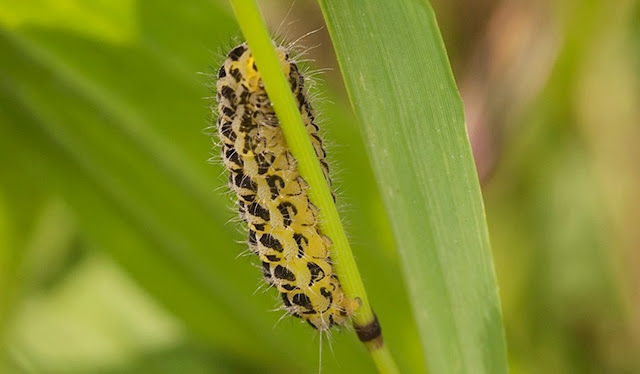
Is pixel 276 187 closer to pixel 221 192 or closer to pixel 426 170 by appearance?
pixel 426 170

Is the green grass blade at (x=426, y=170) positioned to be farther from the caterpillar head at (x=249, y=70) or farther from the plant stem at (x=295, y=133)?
the caterpillar head at (x=249, y=70)

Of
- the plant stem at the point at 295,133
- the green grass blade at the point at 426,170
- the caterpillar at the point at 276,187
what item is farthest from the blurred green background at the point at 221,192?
the plant stem at the point at 295,133

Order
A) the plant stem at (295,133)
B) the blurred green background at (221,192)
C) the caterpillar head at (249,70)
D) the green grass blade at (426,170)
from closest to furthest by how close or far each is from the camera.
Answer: the plant stem at (295,133), the green grass blade at (426,170), the caterpillar head at (249,70), the blurred green background at (221,192)

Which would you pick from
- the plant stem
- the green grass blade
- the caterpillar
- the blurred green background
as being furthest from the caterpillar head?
the blurred green background

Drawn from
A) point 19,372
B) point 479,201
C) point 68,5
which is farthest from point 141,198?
point 479,201

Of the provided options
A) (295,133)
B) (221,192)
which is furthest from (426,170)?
(221,192)

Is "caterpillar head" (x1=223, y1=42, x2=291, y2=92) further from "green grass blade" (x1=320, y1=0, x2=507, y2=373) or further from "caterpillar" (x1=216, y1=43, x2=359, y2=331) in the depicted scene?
"green grass blade" (x1=320, y1=0, x2=507, y2=373)

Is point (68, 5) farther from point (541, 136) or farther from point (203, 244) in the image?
point (541, 136)
